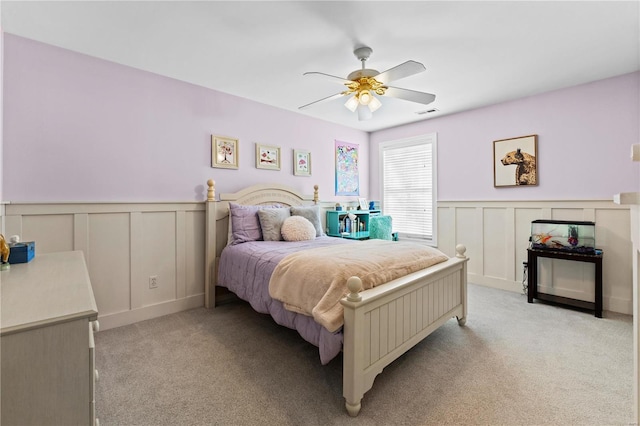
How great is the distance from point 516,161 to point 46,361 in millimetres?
4394

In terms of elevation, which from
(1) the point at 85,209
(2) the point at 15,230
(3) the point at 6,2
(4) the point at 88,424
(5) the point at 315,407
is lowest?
(5) the point at 315,407

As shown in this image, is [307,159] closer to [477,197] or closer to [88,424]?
[477,197]

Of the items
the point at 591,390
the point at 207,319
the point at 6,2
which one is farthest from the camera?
the point at 207,319

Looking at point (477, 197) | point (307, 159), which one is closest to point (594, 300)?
point (477, 197)

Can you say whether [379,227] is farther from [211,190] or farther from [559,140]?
[211,190]

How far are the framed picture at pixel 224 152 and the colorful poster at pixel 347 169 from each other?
1800mm

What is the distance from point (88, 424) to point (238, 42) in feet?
8.16

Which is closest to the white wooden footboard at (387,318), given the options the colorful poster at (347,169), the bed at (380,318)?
the bed at (380,318)

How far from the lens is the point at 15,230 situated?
226cm

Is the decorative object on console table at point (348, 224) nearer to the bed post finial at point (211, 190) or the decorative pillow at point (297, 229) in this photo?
the decorative pillow at point (297, 229)

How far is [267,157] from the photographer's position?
3.80 meters

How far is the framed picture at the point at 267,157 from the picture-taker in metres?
3.71

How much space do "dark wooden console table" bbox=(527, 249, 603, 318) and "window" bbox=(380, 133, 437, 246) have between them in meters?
1.37

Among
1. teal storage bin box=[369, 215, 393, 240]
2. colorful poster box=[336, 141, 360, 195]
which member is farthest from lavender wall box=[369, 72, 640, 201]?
colorful poster box=[336, 141, 360, 195]
